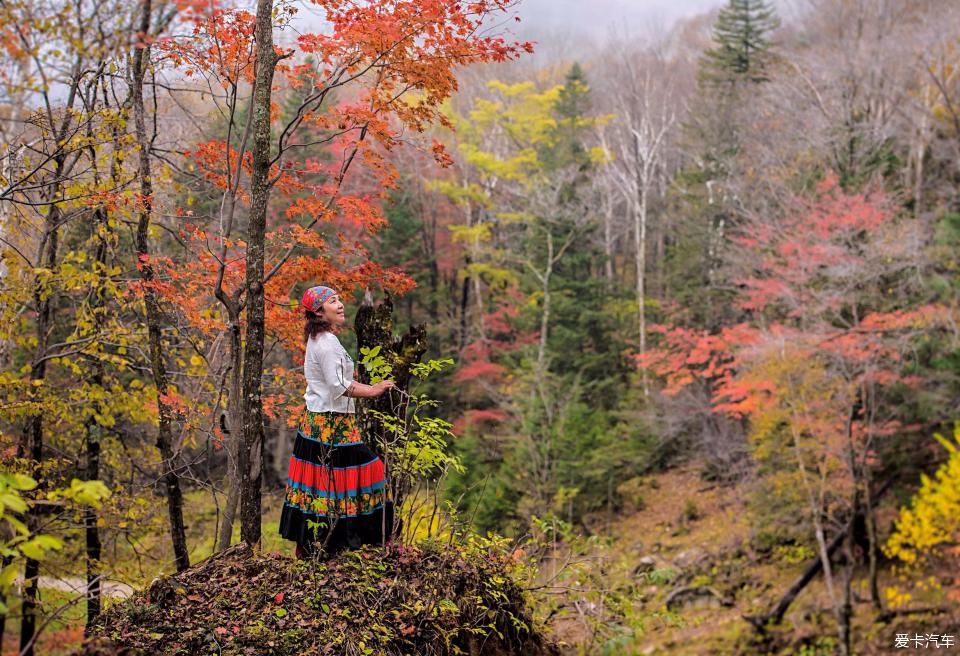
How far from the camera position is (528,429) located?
1520 cm

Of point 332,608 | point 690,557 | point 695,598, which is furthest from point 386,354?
point 690,557

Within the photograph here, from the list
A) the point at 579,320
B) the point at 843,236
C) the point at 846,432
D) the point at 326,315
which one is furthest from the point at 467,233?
the point at 326,315

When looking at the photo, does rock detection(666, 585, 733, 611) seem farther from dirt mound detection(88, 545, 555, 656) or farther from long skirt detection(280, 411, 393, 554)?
long skirt detection(280, 411, 393, 554)

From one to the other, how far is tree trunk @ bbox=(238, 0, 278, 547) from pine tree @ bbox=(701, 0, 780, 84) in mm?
22098

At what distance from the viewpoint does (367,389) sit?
3887 millimetres

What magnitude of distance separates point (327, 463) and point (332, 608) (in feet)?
2.74

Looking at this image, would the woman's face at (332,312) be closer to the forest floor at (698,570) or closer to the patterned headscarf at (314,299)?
the patterned headscarf at (314,299)

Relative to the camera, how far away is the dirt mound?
10.6 ft

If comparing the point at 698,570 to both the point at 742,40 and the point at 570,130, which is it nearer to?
the point at 570,130

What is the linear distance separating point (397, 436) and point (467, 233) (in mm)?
16751

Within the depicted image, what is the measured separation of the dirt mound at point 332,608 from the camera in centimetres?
322

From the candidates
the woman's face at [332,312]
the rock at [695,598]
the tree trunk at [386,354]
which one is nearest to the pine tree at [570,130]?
the rock at [695,598]

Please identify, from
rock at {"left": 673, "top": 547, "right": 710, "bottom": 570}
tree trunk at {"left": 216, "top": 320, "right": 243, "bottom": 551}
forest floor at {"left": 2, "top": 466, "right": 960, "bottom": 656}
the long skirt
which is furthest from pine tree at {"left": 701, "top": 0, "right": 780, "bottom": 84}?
the long skirt

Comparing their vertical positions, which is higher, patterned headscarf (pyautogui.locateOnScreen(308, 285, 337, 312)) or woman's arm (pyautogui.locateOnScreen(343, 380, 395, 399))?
patterned headscarf (pyautogui.locateOnScreen(308, 285, 337, 312))
